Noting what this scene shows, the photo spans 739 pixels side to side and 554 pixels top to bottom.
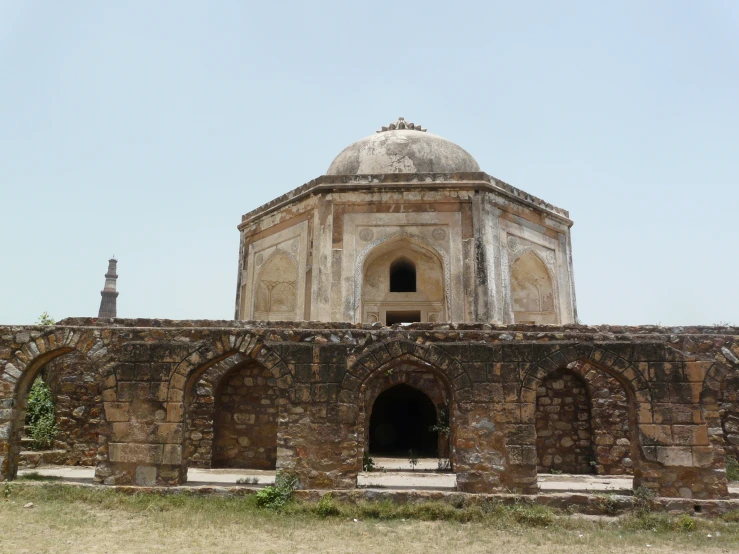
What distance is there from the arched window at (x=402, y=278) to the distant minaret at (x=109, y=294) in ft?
99.8

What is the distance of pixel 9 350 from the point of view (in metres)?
8.05

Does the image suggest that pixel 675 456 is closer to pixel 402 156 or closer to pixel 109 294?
pixel 402 156

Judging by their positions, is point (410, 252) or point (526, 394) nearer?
point (526, 394)

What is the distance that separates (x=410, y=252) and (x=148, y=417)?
6.27 metres

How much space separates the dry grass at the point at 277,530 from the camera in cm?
566

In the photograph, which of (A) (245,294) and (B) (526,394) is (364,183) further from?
(B) (526,394)

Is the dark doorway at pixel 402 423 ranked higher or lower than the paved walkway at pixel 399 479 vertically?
higher

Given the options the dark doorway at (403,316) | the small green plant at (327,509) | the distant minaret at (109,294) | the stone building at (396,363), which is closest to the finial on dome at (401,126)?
the stone building at (396,363)

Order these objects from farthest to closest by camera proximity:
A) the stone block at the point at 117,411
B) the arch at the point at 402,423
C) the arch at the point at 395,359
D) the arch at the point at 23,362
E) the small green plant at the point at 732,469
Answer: the arch at the point at 402,423 → the small green plant at the point at 732,469 → the arch at the point at 23,362 → the stone block at the point at 117,411 → the arch at the point at 395,359

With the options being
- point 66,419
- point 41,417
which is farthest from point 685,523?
point 41,417

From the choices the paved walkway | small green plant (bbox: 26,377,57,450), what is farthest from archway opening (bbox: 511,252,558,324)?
small green plant (bbox: 26,377,57,450)

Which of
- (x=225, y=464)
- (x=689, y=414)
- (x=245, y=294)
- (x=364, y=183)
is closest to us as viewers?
(x=689, y=414)

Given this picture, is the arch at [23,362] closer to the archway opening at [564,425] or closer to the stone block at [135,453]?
the stone block at [135,453]

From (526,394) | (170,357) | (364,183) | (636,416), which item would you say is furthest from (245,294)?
(636,416)
